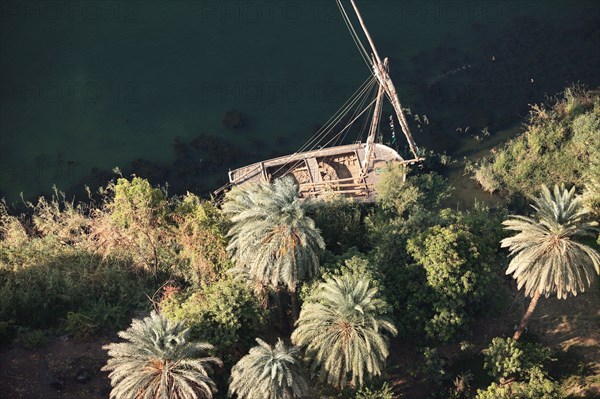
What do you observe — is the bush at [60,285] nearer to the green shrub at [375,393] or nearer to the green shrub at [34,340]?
the green shrub at [34,340]

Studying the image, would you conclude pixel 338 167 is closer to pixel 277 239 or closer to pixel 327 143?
pixel 327 143

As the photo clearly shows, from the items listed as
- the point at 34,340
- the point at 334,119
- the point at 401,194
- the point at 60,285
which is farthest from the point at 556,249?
the point at 60,285

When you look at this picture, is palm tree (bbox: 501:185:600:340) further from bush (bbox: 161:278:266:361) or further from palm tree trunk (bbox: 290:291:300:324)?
bush (bbox: 161:278:266:361)

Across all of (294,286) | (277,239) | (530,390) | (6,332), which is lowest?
(530,390)

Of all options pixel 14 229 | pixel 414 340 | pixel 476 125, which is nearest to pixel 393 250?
pixel 414 340

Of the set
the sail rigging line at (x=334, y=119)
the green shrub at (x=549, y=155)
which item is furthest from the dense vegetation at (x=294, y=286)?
the sail rigging line at (x=334, y=119)

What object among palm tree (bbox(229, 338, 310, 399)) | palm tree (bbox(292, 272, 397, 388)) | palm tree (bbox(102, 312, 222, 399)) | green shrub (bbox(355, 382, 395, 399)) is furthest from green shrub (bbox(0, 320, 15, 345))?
green shrub (bbox(355, 382, 395, 399))
